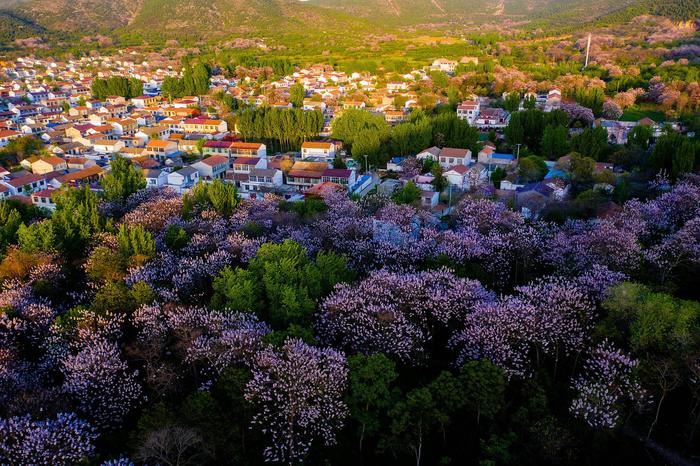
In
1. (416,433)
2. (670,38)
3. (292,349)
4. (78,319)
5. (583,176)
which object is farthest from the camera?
(670,38)

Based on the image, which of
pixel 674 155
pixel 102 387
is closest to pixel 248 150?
pixel 674 155

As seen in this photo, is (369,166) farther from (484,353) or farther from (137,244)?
(484,353)

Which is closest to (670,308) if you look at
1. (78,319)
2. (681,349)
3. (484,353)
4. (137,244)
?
(681,349)

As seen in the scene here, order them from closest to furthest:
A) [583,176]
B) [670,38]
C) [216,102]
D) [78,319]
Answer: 1. [78,319]
2. [583,176]
3. [216,102]
4. [670,38]

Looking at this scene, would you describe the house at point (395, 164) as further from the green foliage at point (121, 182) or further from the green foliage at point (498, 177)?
the green foliage at point (121, 182)

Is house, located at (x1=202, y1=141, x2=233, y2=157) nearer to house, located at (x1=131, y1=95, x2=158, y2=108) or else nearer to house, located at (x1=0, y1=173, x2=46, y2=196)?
house, located at (x1=0, y1=173, x2=46, y2=196)

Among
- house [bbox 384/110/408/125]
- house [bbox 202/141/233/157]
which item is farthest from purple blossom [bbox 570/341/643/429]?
house [bbox 384/110/408/125]
